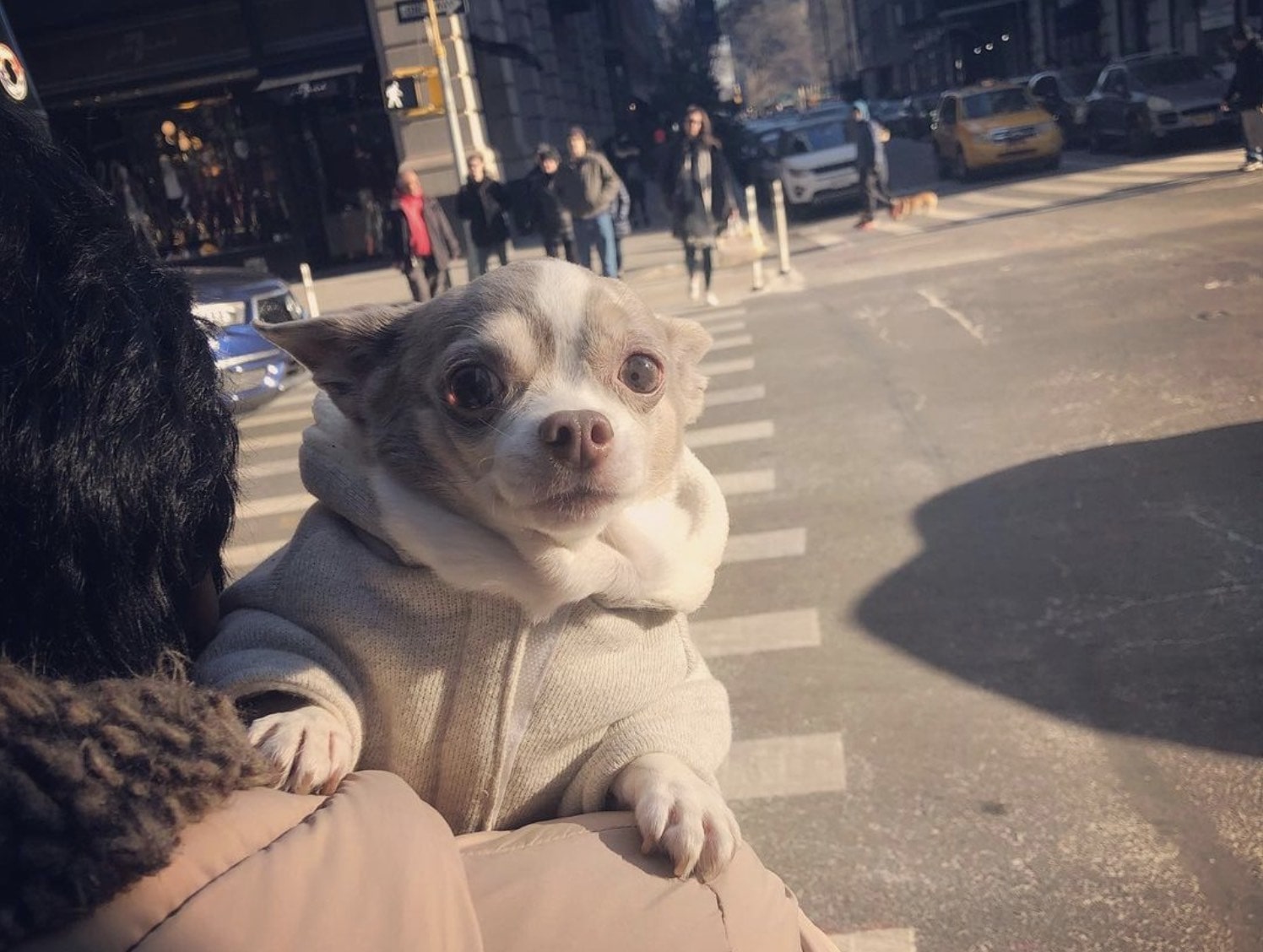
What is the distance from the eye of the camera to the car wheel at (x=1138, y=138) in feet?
82.7

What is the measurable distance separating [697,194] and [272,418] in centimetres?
652

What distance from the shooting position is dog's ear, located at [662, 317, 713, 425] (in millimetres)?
2641

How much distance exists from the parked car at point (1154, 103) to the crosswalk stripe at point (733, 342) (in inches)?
624

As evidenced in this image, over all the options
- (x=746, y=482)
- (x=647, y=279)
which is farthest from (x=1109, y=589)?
(x=647, y=279)

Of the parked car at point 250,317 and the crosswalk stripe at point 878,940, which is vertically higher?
the parked car at point 250,317

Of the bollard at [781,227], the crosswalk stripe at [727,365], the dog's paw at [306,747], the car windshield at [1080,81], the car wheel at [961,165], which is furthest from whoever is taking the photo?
the car windshield at [1080,81]

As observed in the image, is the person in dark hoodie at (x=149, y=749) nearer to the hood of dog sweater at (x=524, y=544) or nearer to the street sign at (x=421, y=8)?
the hood of dog sweater at (x=524, y=544)

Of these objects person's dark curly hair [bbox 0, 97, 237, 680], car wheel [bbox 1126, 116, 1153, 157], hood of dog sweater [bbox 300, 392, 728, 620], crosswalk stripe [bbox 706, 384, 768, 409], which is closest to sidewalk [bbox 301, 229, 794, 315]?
crosswalk stripe [bbox 706, 384, 768, 409]

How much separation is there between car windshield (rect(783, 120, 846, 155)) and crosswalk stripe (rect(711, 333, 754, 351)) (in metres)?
14.9

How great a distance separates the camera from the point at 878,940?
133 inches

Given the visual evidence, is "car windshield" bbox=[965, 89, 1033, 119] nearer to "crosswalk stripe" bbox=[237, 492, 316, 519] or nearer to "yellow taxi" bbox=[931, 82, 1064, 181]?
"yellow taxi" bbox=[931, 82, 1064, 181]

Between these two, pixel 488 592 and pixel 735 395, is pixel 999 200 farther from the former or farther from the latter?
pixel 488 592

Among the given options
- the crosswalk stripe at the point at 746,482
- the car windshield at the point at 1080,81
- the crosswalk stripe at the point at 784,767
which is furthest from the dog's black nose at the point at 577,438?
the car windshield at the point at 1080,81

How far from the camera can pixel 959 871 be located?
3613 mm
